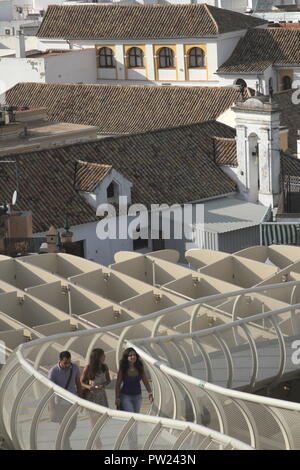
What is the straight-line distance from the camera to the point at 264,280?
26562 mm

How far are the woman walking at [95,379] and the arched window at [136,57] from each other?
5339 centimetres

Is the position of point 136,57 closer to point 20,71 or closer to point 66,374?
point 20,71

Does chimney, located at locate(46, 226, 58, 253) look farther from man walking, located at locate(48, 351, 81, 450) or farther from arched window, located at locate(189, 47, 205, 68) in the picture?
arched window, located at locate(189, 47, 205, 68)

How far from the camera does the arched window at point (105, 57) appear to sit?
70.6 metres

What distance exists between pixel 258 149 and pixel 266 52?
97.5 ft

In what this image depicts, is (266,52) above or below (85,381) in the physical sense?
below

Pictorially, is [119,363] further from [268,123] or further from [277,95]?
[277,95]

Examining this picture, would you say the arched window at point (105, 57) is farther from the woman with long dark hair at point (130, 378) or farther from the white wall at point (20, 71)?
the woman with long dark hair at point (130, 378)

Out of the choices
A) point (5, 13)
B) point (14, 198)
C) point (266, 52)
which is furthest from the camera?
point (5, 13)

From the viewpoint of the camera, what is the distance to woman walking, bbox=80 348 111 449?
17.4 metres

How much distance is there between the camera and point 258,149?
126ft

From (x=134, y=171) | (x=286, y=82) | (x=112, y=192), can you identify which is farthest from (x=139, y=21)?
(x=112, y=192)

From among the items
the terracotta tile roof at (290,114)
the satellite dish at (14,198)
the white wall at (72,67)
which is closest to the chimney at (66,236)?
the satellite dish at (14,198)
